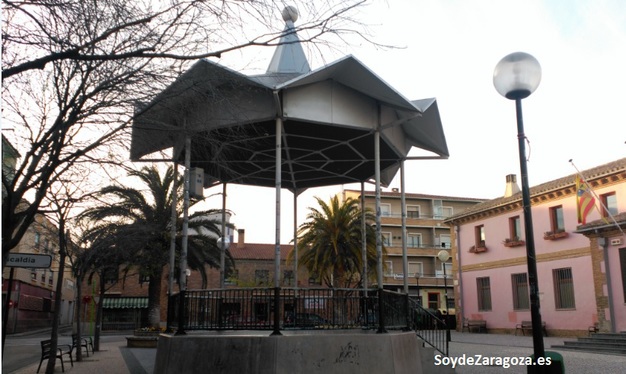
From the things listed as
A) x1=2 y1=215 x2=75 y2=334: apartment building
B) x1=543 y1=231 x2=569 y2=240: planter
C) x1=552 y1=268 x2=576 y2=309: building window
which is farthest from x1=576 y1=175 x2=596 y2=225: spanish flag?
x1=2 y1=215 x2=75 y2=334: apartment building

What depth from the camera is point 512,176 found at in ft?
138

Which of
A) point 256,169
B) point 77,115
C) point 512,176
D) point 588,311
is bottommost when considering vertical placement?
point 588,311

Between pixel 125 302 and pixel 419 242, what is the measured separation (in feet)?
114

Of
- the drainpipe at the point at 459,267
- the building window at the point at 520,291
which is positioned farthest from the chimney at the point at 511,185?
the building window at the point at 520,291

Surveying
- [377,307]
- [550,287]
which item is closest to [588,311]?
[550,287]

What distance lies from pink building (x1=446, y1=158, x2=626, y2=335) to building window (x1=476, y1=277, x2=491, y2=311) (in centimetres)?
7

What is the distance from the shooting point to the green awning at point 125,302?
182 ft

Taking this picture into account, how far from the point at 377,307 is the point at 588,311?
23899 millimetres

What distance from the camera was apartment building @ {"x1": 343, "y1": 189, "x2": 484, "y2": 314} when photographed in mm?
64625

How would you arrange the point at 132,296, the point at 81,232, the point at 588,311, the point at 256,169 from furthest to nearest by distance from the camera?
1. the point at 132,296
2. the point at 588,311
3. the point at 81,232
4. the point at 256,169

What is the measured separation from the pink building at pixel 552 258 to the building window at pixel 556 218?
0.04m

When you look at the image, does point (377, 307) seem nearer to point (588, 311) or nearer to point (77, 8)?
point (77, 8)

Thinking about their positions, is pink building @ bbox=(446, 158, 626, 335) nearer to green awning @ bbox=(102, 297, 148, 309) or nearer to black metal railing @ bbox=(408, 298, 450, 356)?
black metal railing @ bbox=(408, 298, 450, 356)

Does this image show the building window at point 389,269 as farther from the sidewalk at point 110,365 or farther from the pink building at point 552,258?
the sidewalk at point 110,365
